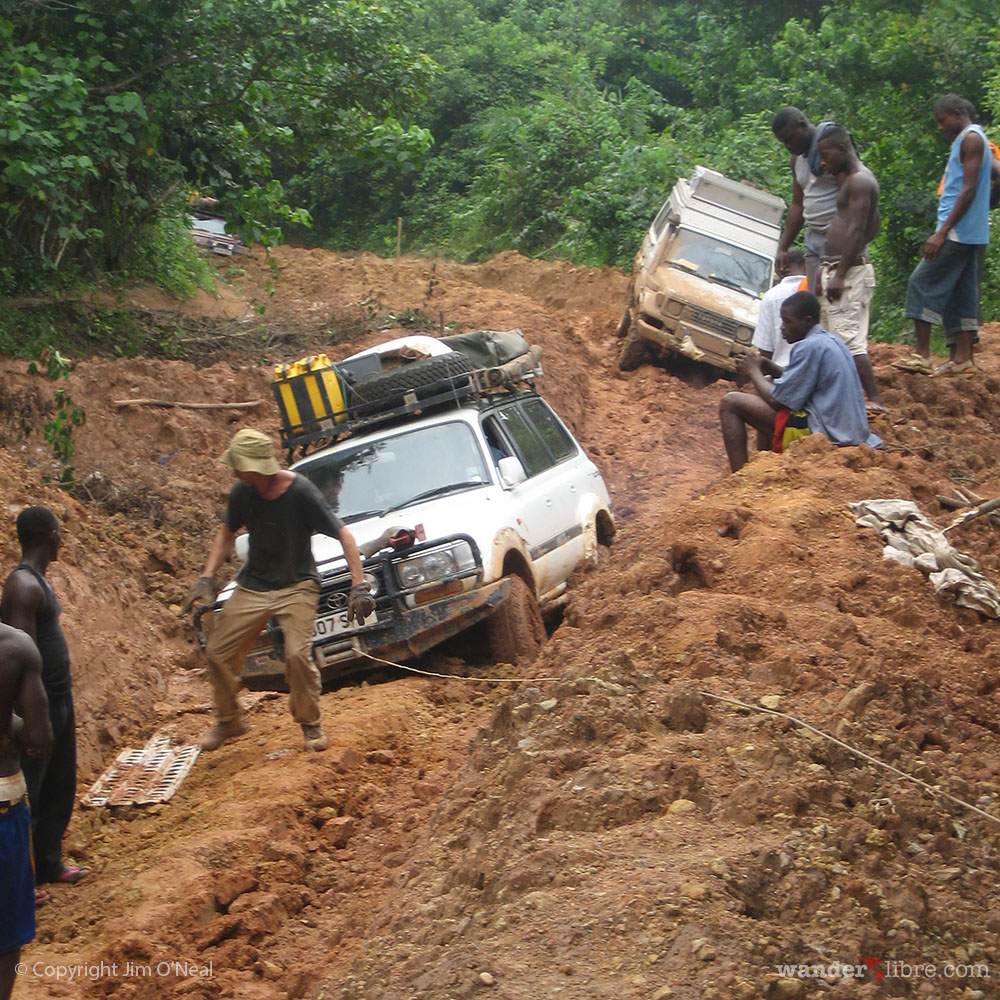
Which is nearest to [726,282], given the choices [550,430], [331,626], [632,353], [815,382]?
[632,353]

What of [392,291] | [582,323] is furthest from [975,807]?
[392,291]

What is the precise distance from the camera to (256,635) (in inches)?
262

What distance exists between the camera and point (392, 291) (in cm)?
2114

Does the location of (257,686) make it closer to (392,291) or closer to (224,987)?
(224,987)

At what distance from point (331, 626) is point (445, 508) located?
1123 mm

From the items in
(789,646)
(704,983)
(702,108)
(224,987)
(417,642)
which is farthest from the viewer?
(702,108)

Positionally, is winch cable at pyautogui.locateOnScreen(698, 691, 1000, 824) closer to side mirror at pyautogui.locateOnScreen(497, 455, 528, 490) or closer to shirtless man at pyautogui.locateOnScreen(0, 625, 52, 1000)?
shirtless man at pyautogui.locateOnScreen(0, 625, 52, 1000)

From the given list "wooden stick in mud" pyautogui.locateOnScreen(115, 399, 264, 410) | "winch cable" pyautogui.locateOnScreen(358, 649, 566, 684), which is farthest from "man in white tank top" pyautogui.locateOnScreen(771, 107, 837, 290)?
"wooden stick in mud" pyautogui.locateOnScreen(115, 399, 264, 410)

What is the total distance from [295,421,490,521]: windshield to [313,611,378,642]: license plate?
0.90m

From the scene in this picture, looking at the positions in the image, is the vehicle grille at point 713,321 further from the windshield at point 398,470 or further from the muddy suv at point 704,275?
the windshield at point 398,470

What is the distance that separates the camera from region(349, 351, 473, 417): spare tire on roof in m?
8.80

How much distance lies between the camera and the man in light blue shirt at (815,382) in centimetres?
811

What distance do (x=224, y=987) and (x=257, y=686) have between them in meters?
3.26

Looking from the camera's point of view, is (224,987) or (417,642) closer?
(224,987)
